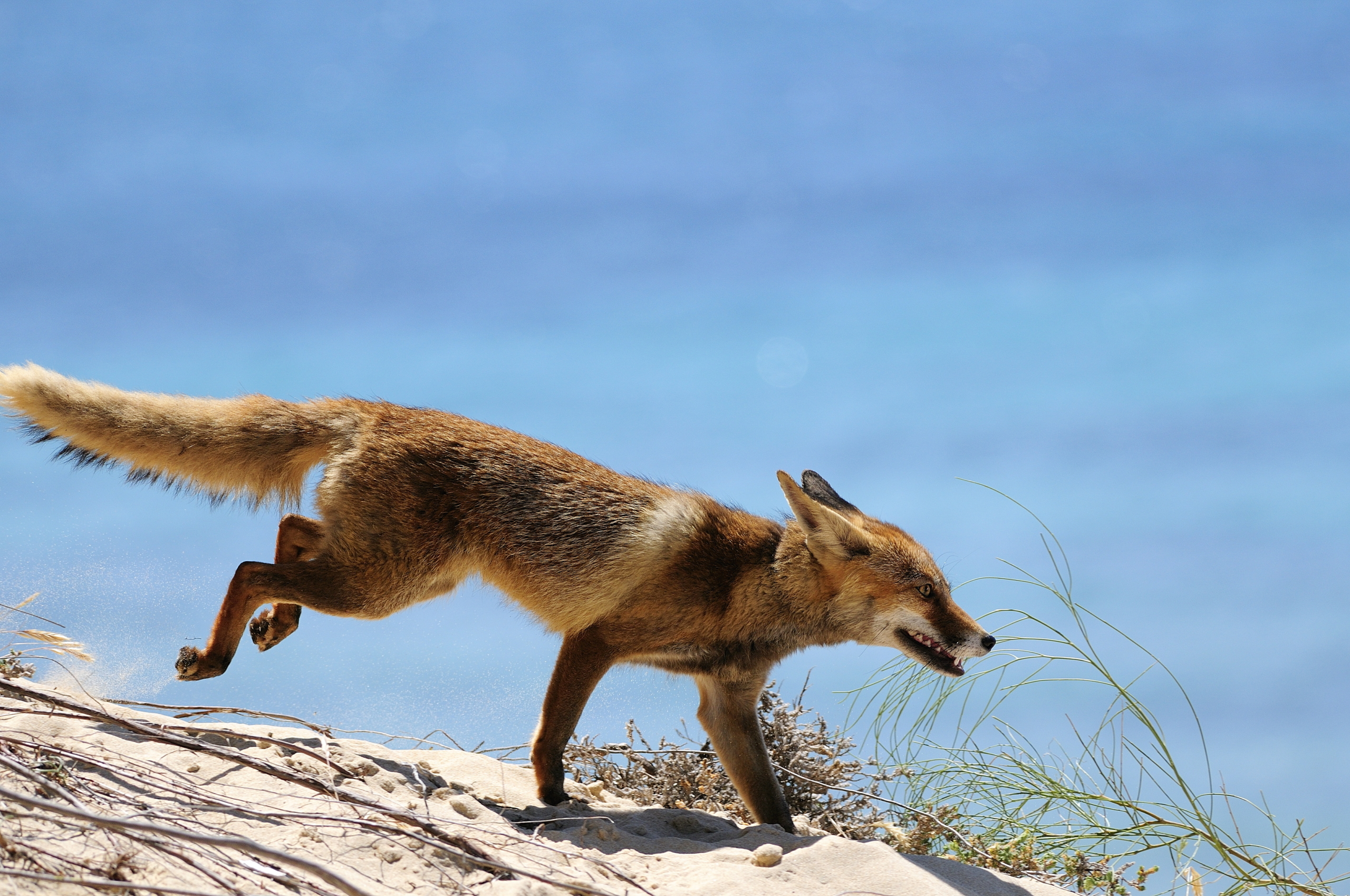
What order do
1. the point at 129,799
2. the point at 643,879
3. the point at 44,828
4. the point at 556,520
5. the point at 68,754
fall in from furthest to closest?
the point at 556,520 → the point at 643,879 → the point at 68,754 → the point at 129,799 → the point at 44,828

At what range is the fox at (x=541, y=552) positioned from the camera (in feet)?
17.7

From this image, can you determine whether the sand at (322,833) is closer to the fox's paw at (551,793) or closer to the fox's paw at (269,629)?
the fox's paw at (551,793)

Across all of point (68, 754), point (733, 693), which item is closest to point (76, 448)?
point (68, 754)

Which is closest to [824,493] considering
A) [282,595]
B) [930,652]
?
[930,652]

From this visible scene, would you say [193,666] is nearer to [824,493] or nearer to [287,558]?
[287,558]

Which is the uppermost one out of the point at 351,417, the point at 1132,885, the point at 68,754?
the point at 351,417

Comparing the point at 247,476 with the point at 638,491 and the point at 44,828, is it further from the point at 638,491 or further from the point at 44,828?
the point at 44,828

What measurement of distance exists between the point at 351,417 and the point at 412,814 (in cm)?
287

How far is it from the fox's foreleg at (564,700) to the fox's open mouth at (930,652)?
1699 mm

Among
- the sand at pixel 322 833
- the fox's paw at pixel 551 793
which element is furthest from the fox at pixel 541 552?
the sand at pixel 322 833

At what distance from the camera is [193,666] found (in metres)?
5.38

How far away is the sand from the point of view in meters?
3.00

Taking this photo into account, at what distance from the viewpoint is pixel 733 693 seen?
5793 millimetres

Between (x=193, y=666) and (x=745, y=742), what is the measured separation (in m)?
3.13
